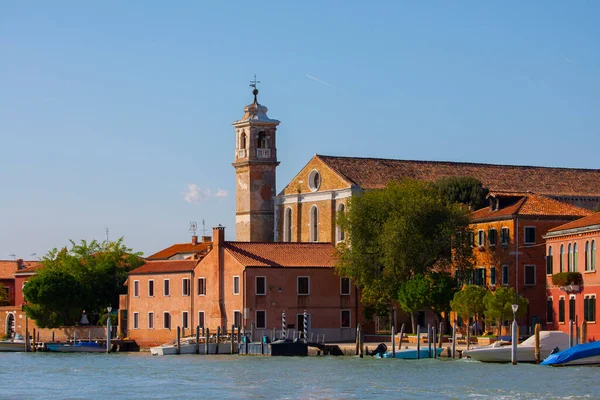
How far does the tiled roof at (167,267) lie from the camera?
70.1m

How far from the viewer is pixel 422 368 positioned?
162ft

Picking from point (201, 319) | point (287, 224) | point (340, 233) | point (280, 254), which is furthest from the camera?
point (287, 224)

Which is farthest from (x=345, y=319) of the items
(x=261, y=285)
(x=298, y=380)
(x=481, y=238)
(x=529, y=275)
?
(x=298, y=380)

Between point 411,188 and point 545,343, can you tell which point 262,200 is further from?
point 545,343

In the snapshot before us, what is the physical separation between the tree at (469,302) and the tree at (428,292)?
210cm

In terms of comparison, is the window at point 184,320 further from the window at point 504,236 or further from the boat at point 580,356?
the boat at point 580,356

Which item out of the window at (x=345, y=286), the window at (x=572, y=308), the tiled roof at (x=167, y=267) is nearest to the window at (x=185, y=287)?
the tiled roof at (x=167, y=267)

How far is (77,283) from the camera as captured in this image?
3125 inches

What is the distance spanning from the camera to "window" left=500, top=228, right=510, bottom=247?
203ft

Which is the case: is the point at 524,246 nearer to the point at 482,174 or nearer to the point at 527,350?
Answer: the point at 527,350

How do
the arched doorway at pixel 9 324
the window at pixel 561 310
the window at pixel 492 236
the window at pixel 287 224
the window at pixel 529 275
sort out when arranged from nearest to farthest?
the window at pixel 561 310 → the window at pixel 529 275 → the window at pixel 492 236 → the window at pixel 287 224 → the arched doorway at pixel 9 324

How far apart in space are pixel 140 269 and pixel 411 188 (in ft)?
54.8

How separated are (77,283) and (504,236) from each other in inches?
1080

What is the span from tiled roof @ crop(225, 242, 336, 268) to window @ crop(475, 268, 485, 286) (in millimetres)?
6798
